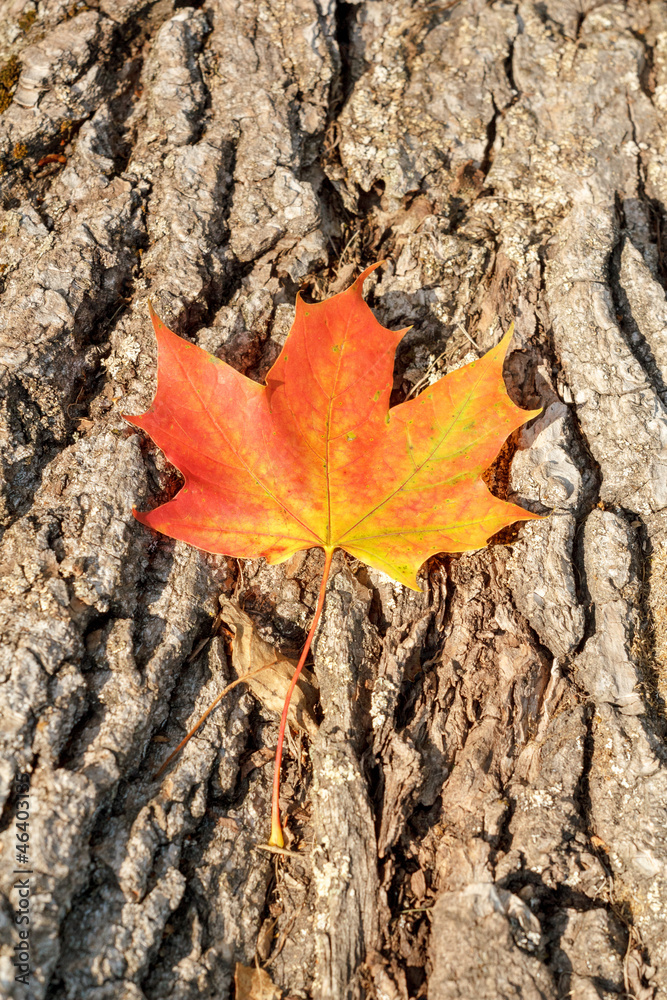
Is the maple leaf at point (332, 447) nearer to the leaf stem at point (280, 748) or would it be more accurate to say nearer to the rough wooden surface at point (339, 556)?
the leaf stem at point (280, 748)

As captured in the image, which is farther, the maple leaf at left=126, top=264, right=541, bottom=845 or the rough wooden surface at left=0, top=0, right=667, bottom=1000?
the maple leaf at left=126, top=264, right=541, bottom=845

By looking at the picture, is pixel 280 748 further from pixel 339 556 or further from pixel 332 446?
pixel 332 446

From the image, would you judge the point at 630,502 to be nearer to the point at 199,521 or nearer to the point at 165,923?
the point at 199,521

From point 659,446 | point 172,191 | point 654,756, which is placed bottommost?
point 654,756

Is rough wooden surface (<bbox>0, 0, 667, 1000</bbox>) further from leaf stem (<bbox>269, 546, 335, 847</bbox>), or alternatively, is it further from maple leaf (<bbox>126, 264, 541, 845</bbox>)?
maple leaf (<bbox>126, 264, 541, 845</bbox>)

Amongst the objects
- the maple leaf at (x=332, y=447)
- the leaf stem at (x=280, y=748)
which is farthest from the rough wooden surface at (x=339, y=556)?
the maple leaf at (x=332, y=447)

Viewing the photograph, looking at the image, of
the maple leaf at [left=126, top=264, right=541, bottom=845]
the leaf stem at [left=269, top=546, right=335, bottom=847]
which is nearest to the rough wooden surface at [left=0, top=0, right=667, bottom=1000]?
the leaf stem at [left=269, top=546, right=335, bottom=847]

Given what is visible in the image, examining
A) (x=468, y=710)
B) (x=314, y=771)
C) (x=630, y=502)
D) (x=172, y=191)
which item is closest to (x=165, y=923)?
(x=314, y=771)
